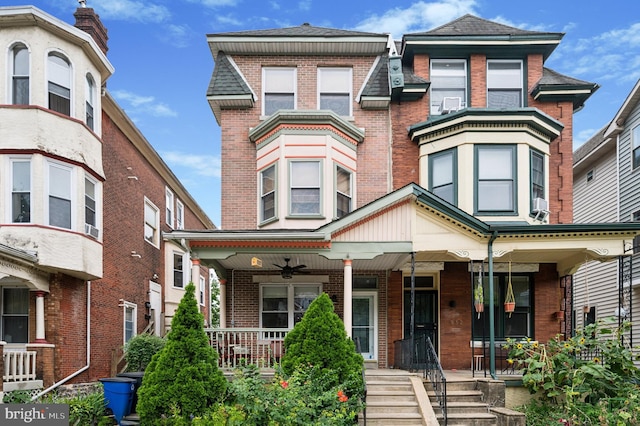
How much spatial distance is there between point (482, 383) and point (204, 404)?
18.3 ft

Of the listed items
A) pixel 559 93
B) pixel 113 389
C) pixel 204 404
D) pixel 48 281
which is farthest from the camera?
pixel 559 93

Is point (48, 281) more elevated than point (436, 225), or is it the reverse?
point (436, 225)

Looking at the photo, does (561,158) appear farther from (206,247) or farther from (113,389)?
(113,389)

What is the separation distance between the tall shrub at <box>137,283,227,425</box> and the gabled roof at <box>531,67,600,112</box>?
10793mm

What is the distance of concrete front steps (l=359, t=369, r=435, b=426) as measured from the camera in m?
10.3

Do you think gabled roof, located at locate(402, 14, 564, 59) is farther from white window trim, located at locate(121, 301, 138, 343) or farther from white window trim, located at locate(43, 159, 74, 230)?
white window trim, located at locate(121, 301, 138, 343)

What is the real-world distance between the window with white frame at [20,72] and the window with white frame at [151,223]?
7.44 m

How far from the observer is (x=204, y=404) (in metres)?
9.68

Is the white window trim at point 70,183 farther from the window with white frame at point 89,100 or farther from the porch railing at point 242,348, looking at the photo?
the porch railing at point 242,348

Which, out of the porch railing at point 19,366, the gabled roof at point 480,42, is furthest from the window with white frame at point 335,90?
the porch railing at point 19,366

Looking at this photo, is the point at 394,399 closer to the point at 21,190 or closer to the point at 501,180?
the point at 501,180

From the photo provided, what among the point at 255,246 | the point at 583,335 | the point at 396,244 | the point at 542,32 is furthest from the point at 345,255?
the point at 542,32

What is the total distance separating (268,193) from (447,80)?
19.4 ft

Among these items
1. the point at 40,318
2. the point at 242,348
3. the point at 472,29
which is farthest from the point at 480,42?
the point at 40,318
